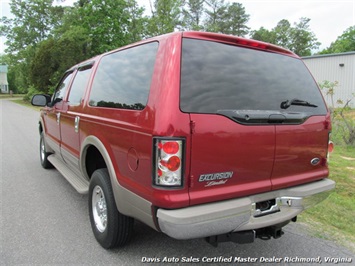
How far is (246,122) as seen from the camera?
95.4 inches

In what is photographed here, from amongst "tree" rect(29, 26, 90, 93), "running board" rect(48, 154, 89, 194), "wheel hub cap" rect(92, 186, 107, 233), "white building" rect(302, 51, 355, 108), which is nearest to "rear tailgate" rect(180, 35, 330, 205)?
"wheel hub cap" rect(92, 186, 107, 233)

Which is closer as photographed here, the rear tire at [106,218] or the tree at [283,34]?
the rear tire at [106,218]

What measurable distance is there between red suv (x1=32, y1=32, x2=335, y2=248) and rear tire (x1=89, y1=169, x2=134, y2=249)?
0.01 meters

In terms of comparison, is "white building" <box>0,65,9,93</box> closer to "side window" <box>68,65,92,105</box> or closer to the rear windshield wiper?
"side window" <box>68,65,92,105</box>

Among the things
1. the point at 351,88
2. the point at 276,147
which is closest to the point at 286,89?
the point at 276,147

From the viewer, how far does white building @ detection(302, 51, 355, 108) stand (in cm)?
2323

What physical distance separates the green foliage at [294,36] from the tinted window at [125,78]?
212ft

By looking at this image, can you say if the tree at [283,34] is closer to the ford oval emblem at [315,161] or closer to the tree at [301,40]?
the tree at [301,40]

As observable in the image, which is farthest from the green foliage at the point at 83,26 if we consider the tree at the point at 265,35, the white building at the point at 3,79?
the white building at the point at 3,79

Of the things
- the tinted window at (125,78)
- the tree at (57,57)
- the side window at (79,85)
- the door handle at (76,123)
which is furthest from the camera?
the tree at (57,57)

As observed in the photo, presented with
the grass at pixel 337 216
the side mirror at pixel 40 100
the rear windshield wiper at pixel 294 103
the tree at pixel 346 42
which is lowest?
the grass at pixel 337 216

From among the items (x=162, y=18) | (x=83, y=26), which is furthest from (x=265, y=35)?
(x=83, y=26)

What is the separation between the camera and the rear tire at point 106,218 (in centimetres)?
289

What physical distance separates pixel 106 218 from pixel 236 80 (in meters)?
1.93
